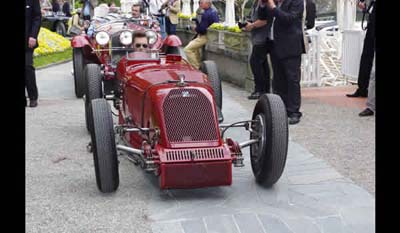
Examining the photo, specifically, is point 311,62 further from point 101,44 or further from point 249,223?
point 249,223

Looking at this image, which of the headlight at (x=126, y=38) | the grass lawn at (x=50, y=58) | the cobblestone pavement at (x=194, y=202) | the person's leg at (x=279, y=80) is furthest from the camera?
the grass lawn at (x=50, y=58)

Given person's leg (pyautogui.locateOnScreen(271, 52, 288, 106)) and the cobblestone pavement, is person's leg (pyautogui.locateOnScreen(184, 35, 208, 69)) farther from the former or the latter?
the cobblestone pavement

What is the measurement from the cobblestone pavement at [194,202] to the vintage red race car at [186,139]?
0.65 feet

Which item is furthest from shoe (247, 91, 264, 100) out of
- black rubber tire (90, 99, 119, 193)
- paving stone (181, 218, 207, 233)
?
paving stone (181, 218, 207, 233)

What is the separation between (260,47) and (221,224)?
16.5ft

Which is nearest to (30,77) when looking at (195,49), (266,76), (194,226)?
(266,76)

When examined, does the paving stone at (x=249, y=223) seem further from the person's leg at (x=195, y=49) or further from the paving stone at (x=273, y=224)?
the person's leg at (x=195, y=49)

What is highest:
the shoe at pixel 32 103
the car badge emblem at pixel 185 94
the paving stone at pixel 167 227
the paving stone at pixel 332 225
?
the car badge emblem at pixel 185 94

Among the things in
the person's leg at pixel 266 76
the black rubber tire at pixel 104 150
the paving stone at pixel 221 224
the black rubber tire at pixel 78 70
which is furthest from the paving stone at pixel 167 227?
the black rubber tire at pixel 78 70

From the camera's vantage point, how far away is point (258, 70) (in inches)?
363

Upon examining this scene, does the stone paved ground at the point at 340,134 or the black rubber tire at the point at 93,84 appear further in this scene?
Answer: the black rubber tire at the point at 93,84

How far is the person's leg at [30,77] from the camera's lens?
29.5ft

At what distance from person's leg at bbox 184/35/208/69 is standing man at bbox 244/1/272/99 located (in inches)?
110
